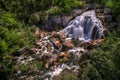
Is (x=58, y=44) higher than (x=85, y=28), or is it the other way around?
(x=85, y=28)

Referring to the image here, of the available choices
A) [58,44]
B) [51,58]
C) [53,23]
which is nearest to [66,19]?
[53,23]

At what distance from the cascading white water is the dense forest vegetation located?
112cm

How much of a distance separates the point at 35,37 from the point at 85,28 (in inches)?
169

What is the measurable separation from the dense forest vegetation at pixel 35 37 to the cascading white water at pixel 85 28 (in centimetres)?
112

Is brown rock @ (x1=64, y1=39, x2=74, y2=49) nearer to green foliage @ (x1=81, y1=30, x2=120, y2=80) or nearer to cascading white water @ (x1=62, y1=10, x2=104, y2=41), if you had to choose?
cascading white water @ (x1=62, y1=10, x2=104, y2=41)

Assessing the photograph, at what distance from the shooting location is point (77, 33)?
59.9ft

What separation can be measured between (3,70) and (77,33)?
682 cm

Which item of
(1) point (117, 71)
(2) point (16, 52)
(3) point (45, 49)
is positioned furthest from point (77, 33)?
(1) point (117, 71)

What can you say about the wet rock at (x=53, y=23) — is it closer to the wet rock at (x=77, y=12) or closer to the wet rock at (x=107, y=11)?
the wet rock at (x=77, y=12)

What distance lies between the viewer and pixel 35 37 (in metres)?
17.6

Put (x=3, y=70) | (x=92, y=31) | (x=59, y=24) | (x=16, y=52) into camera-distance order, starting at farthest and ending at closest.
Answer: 1. (x=59, y=24)
2. (x=92, y=31)
3. (x=16, y=52)
4. (x=3, y=70)

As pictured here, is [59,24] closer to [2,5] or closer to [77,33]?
[77,33]

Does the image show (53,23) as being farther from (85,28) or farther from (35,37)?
(85,28)

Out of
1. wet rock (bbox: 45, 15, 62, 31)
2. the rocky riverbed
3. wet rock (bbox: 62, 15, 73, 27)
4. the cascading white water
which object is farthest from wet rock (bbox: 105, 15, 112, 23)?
wet rock (bbox: 45, 15, 62, 31)
